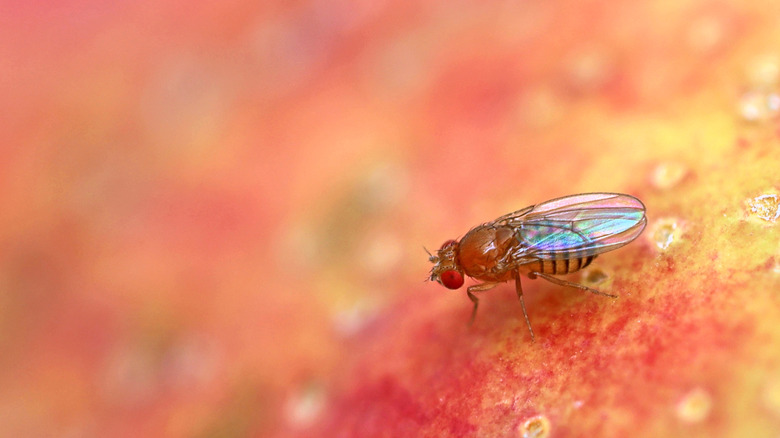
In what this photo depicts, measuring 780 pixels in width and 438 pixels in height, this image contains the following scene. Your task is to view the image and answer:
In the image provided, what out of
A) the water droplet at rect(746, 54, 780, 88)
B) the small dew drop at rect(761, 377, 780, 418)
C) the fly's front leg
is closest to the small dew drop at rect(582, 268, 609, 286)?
the fly's front leg

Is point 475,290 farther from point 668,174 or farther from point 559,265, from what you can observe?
point 668,174

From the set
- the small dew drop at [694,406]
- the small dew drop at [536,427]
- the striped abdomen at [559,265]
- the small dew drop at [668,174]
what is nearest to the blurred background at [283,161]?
the small dew drop at [668,174]

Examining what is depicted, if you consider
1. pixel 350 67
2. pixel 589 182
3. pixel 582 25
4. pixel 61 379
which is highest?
pixel 350 67

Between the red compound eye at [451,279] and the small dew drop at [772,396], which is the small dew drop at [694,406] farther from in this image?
the red compound eye at [451,279]

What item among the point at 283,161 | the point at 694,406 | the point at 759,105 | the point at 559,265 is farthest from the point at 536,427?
the point at 283,161

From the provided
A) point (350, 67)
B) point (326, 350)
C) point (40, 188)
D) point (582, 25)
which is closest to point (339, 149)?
point (350, 67)

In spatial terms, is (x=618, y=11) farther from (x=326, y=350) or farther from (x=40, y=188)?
(x=40, y=188)
